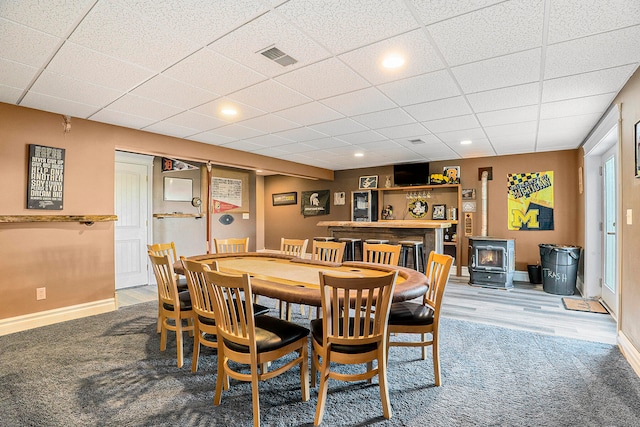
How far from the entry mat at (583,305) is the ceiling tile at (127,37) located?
520 centimetres

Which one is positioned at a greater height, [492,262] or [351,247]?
[351,247]

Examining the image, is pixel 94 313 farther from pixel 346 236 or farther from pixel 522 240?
pixel 522 240

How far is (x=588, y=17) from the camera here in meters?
1.90

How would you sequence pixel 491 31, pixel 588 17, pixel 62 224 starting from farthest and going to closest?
1. pixel 62 224
2. pixel 491 31
3. pixel 588 17

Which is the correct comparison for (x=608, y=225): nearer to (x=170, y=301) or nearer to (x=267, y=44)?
(x=267, y=44)

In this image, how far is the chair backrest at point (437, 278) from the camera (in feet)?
7.79

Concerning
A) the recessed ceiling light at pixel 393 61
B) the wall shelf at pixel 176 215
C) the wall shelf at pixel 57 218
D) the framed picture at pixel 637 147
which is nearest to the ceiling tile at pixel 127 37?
the recessed ceiling light at pixel 393 61

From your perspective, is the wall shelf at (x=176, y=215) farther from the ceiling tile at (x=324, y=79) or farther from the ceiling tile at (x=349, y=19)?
the ceiling tile at (x=349, y=19)

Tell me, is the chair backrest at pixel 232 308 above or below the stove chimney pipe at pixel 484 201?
below

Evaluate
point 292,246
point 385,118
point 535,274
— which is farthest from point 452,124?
point 535,274

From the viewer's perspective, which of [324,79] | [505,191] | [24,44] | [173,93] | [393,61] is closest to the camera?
[24,44]

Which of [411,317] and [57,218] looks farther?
[57,218]

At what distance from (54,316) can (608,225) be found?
22.9ft

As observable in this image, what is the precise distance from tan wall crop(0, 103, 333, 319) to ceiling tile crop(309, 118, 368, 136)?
2.34m
